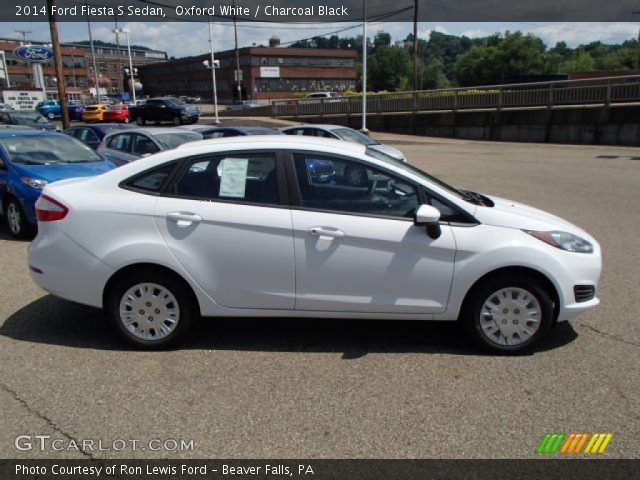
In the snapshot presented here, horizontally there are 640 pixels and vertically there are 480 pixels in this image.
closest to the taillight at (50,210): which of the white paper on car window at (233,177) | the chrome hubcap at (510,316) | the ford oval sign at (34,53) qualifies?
the white paper on car window at (233,177)

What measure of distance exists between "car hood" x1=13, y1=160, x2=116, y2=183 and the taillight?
3.71 meters

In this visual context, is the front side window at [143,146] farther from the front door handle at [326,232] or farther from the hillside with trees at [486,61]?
the hillside with trees at [486,61]

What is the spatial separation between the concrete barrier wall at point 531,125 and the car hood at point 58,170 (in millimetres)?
20251

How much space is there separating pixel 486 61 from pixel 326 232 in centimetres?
10615

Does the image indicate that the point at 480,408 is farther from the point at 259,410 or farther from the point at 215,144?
the point at 215,144

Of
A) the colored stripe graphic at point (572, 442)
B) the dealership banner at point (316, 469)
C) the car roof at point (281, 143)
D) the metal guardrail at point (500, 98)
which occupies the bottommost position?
the colored stripe graphic at point (572, 442)

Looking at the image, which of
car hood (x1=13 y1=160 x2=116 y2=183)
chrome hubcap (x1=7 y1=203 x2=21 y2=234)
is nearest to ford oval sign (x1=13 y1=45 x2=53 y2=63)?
car hood (x1=13 y1=160 x2=116 y2=183)

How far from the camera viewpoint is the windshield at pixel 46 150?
8.14 metres

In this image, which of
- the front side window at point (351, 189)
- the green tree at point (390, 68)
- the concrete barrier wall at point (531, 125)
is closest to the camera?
the front side window at point (351, 189)

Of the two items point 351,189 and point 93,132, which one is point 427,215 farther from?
point 93,132

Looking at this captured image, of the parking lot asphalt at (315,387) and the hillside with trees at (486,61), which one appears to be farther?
the hillside with trees at (486,61)

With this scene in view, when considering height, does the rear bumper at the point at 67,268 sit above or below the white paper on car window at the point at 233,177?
below

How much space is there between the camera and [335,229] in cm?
384

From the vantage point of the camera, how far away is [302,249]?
3.87 m
